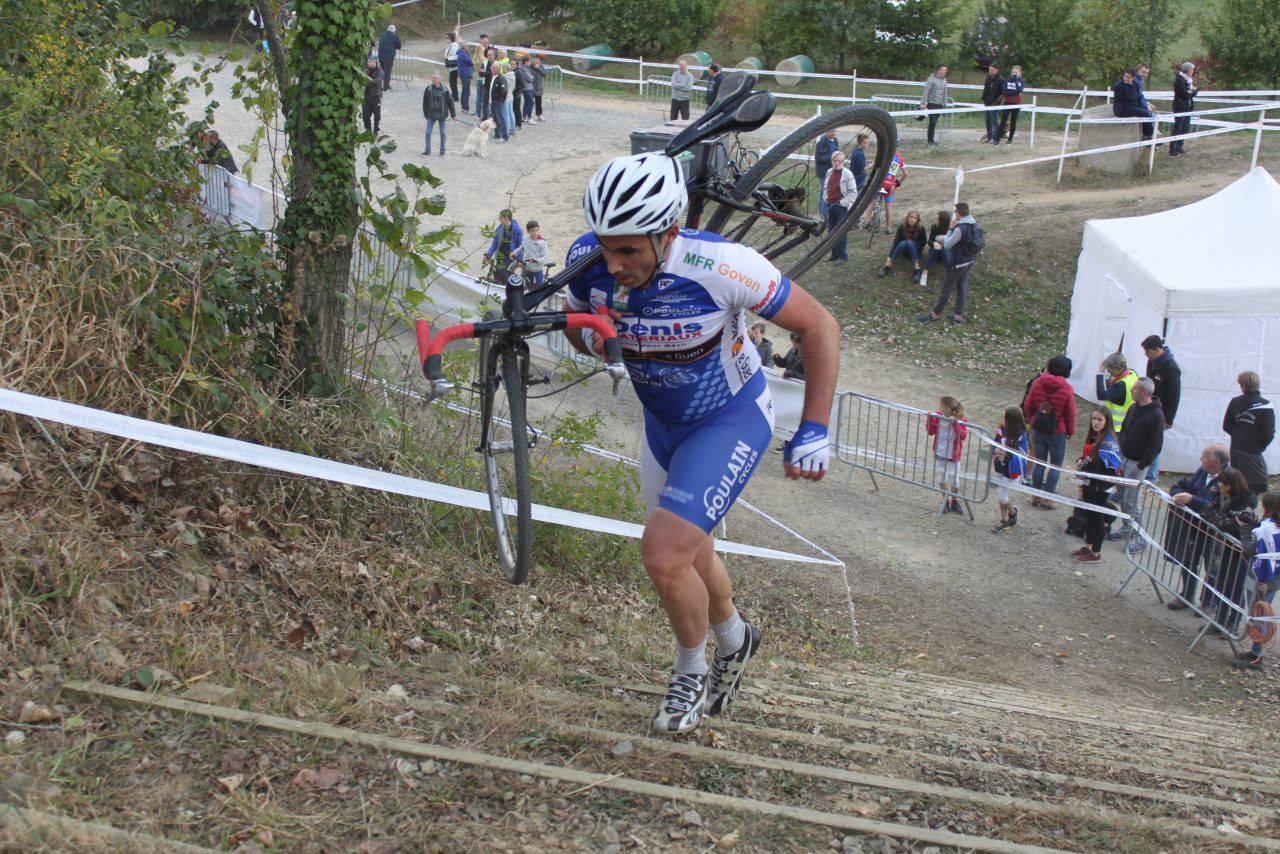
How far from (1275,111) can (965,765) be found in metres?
29.1

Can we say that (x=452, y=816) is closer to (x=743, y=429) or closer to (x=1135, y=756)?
(x=743, y=429)

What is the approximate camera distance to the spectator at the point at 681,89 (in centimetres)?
2716

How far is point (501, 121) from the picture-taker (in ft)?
88.1

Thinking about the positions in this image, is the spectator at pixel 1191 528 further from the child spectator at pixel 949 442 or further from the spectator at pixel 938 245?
the spectator at pixel 938 245

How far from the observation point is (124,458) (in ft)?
16.7

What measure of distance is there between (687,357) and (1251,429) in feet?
30.4

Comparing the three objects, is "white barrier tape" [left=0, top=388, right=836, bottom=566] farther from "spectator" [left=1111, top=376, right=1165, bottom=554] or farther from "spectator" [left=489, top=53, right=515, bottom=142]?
"spectator" [left=489, top=53, right=515, bottom=142]

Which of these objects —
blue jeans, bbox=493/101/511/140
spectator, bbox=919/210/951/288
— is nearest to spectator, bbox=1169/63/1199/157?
spectator, bbox=919/210/951/288

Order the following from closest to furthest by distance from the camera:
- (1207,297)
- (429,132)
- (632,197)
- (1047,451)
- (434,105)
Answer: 1. (632,197)
2. (1047,451)
3. (1207,297)
4. (434,105)
5. (429,132)

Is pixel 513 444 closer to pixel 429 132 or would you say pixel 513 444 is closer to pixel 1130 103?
pixel 1130 103

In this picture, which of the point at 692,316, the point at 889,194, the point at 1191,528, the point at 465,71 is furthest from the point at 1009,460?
the point at 465,71

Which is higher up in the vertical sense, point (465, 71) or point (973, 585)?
point (465, 71)

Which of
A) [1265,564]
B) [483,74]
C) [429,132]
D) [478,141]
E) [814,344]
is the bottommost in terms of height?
[1265,564]

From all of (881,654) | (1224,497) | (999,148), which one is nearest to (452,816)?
(881,654)
